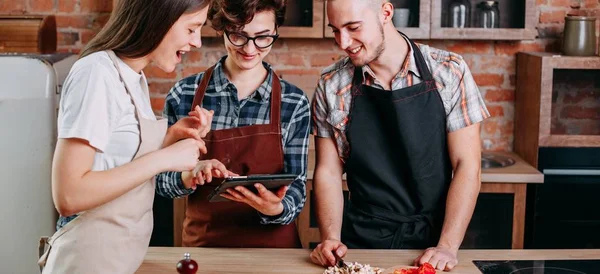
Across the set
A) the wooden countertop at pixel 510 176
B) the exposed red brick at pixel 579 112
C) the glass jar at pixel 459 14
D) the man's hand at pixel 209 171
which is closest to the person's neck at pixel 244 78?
the man's hand at pixel 209 171

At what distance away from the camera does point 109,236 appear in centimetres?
→ 171

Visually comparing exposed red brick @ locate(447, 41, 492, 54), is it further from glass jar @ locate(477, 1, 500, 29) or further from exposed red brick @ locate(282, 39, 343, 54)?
exposed red brick @ locate(282, 39, 343, 54)

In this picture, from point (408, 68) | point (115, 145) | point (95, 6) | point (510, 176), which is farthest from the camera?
point (95, 6)

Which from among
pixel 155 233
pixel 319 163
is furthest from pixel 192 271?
pixel 155 233

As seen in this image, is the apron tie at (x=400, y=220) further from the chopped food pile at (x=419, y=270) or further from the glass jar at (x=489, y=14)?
the glass jar at (x=489, y=14)

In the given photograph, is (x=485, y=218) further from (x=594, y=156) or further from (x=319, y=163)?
(x=319, y=163)

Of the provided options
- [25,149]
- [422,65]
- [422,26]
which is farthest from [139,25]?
[422,26]

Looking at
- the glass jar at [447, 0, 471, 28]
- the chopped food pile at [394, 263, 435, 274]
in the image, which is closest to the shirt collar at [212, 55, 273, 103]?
the chopped food pile at [394, 263, 435, 274]

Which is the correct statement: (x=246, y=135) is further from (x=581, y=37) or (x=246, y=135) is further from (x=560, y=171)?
(x=581, y=37)

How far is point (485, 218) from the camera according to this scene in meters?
3.61

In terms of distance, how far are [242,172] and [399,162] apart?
512mm

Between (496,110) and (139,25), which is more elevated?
(139,25)

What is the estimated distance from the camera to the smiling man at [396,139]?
2359mm

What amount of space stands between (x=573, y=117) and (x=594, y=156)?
0.93 ft
